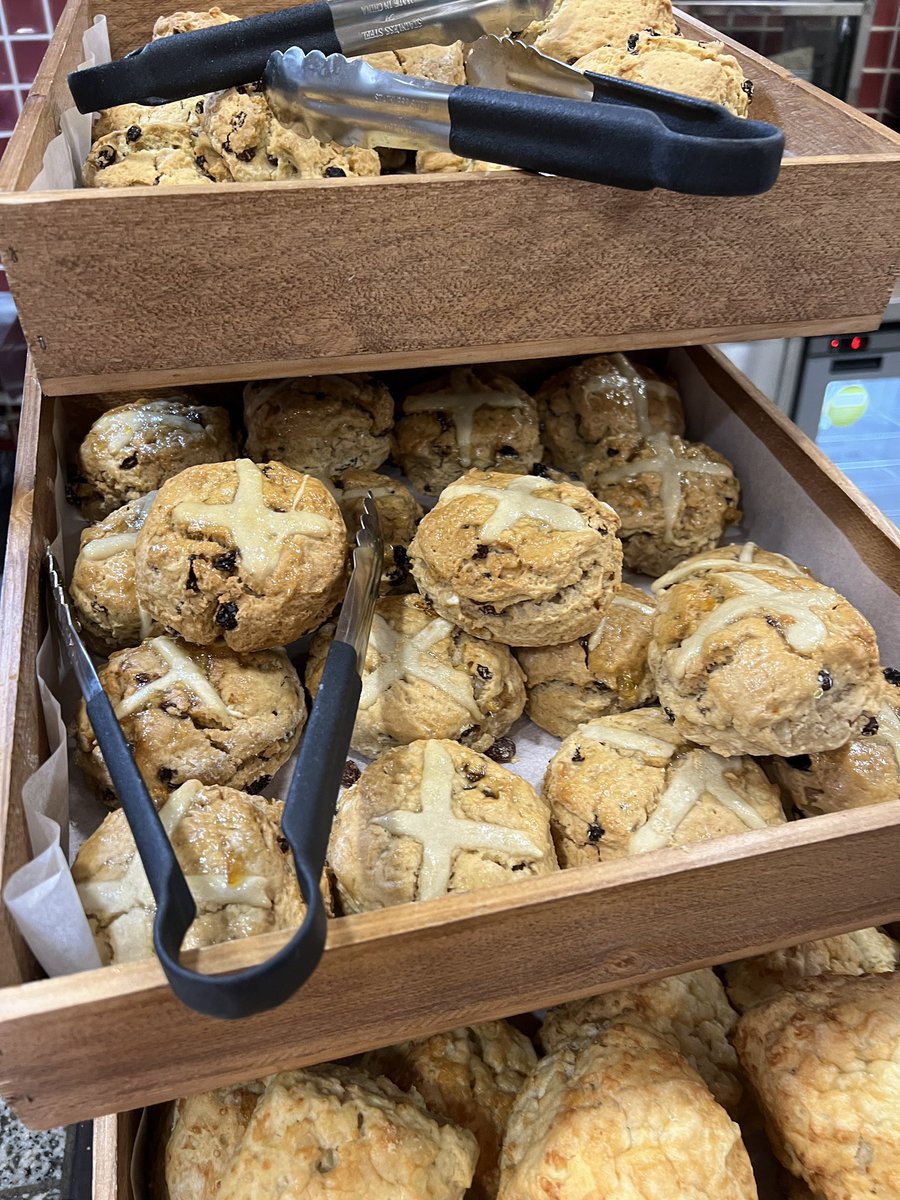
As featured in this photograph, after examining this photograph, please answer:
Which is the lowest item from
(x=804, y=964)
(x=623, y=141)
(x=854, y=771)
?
(x=804, y=964)

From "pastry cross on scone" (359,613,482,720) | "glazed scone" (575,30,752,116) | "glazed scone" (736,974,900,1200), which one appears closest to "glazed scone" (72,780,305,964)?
"pastry cross on scone" (359,613,482,720)

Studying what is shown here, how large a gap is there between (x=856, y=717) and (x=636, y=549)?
442 millimetres

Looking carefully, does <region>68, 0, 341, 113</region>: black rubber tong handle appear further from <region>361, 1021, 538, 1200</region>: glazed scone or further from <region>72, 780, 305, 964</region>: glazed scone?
<region>361, 1021, 538, 1200</region>: glazed scone

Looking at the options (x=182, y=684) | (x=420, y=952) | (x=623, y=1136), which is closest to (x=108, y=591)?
(x=182, y=684)

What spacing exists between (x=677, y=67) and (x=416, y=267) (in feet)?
1.31

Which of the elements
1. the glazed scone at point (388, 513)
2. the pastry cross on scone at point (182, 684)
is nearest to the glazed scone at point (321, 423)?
the glazed scone at point (388, 513)

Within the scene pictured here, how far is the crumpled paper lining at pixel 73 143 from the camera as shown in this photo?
3.10 feet

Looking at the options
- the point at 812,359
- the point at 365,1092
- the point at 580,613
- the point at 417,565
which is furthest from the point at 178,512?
the point at 812,359

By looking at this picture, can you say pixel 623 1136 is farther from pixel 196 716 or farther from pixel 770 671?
pixel 196 716

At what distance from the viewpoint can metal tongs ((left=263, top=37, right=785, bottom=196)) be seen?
0.73m

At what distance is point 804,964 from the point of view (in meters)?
1.07

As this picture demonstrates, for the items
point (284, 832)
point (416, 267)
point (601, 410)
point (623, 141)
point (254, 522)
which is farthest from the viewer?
point (601, 410)

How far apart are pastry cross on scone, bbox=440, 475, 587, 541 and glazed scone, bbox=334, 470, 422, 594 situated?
0.15 m

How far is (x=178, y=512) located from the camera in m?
0.95
